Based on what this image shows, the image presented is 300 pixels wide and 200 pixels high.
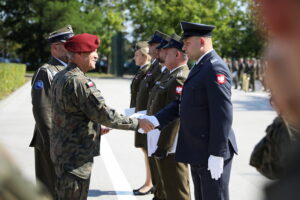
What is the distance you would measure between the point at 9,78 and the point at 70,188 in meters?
19.6

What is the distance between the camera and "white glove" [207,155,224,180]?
3.70 metres

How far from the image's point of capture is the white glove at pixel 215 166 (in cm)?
370

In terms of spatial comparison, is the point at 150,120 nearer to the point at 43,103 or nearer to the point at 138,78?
the point at 43,103

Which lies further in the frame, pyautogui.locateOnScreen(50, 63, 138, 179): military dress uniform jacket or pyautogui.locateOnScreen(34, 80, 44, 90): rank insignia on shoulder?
pyautogui.locateOnScreen(34, 80, 44, 90): rank insignia on shoulder

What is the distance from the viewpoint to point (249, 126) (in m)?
12.7

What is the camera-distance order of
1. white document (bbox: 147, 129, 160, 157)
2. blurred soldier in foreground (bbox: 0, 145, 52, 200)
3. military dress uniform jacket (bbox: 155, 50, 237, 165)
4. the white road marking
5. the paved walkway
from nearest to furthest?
blurred soldier in foreground (bbox: 0, 145, 52, 200)
military dress uniform jacket (bbox: 155, 50, 237, 165)
white document (bbox: 147, 129, 160, 157)
the white road marking
the paved walkway

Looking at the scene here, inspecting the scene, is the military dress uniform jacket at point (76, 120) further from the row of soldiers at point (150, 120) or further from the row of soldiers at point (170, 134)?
the row of soldiers at point (170, 134)

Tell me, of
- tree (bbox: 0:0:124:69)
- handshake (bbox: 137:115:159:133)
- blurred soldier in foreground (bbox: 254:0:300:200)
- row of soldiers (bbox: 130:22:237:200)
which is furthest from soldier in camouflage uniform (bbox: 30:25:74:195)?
tree (bbox: 0:0:124:69)

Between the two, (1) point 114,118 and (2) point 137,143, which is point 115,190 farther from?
(1) point 114,118

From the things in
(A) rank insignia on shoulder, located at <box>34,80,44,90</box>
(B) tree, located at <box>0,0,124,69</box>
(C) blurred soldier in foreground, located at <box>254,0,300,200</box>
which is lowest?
(A) rank insignia on shoulder, located at <box>34,80,44,90</box>

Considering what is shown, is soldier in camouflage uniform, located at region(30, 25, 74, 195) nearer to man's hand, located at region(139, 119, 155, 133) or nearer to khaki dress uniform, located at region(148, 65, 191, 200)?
man's hand, located at region(139, 119, 155, 133)

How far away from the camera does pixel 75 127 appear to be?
3.73 metres

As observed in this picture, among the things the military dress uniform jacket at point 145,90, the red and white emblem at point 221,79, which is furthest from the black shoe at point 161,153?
the military dress uniform jacket at point 145,90

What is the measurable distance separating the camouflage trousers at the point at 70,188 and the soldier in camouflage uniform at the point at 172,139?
1227 millimetres
